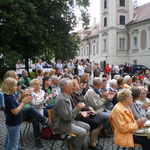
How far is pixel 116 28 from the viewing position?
1462 inches

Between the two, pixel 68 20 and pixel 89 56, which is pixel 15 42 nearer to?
pixel 68 20

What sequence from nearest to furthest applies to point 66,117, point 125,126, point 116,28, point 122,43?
point 125,126 < point 66,117 < point 116,28 < point 122,43

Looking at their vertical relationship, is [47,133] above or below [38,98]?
below

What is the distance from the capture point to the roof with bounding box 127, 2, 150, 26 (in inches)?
1375

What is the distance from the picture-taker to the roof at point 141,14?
34.9 meters

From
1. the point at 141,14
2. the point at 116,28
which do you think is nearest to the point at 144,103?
the point at 116,28

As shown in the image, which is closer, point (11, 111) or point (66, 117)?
point (11, 111)

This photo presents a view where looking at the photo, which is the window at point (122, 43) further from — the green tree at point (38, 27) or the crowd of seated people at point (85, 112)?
the crowd of seated people at point (85, 112)

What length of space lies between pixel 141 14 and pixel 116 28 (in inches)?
226

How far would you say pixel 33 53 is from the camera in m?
18.1

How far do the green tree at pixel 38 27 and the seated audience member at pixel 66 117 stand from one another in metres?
10.5

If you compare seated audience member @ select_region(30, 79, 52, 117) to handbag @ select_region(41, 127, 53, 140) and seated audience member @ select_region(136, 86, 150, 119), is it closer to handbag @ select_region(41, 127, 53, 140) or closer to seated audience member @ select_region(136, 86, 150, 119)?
handbag @ select_region(41, 127, 53, 140)

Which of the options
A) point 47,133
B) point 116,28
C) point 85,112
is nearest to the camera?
point 85,112

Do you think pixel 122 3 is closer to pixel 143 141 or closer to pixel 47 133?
pixel 47 133
